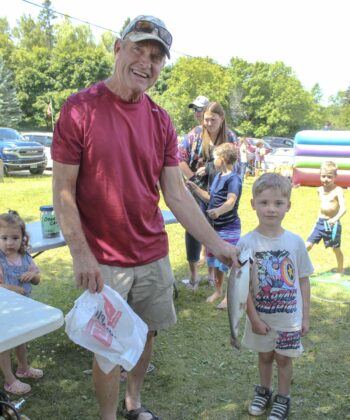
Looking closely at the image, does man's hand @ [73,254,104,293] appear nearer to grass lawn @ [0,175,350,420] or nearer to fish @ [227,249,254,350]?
fish @ [227,249,254,350]

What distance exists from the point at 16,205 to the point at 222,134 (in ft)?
20.1

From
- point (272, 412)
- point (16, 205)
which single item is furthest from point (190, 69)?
point (272, 412)

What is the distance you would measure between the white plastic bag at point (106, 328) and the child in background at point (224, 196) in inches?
82.3

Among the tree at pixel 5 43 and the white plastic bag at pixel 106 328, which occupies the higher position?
the tree at pixel 5 43

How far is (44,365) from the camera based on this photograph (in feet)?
10.4

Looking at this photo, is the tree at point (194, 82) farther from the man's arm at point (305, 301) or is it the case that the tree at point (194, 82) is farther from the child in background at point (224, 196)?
the man's arm at point (305, 301)

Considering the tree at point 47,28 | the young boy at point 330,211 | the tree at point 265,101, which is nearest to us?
the young boy at point 330,211

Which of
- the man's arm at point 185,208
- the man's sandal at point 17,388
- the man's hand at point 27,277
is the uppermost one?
the man's arm at point 185,208

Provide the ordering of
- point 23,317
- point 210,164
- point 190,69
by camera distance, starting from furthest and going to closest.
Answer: point 190,69 → point 210,164 → point 23,317

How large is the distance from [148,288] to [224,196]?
6.71 ft

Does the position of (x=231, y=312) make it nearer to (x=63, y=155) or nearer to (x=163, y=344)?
(x=63, y=155)

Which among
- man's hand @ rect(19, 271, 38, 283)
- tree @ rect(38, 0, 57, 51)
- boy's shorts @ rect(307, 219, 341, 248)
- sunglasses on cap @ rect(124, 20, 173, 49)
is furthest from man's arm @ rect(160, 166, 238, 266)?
tree @ rect(38, 0, 57, 51)

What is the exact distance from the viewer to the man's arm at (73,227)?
77.1 inches

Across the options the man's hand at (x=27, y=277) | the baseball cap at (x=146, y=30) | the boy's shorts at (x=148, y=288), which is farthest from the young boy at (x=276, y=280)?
the man's hand at (x=27, y=277)
